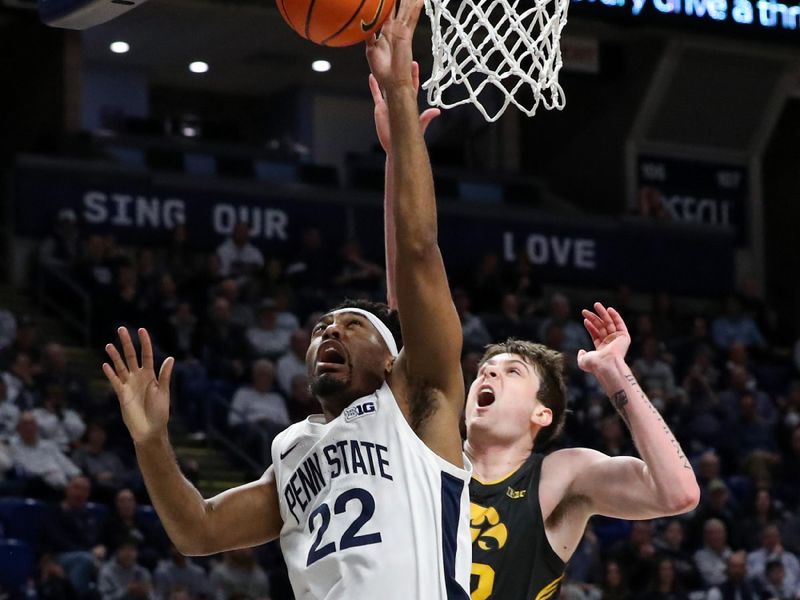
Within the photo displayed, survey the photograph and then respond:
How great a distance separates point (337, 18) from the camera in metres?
3.86

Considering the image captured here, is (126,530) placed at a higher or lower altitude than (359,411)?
lower

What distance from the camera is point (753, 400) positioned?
13250 mm

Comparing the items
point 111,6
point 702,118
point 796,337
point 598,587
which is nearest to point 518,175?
point 702,118

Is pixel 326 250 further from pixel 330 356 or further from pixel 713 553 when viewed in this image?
pixel 330 356

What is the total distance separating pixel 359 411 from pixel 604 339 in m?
0.86

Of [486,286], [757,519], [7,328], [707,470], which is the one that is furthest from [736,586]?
[7,328]

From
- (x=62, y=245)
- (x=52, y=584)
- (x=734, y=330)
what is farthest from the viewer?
(x=734, y=330)

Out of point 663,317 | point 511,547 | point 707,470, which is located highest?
point 511,547

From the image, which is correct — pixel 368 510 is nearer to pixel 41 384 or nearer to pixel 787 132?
pixel 41 384

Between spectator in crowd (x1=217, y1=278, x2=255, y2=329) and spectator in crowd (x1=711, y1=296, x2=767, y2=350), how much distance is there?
4715 mm

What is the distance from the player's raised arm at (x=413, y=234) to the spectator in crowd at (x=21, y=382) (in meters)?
6.93

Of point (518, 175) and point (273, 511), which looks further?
point (518, 175)

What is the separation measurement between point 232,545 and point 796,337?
13279mm

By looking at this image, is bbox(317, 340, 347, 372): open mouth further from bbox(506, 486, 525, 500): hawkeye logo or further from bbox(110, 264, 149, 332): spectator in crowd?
bbox(110, 264, 149, 332): spectator in crowd
